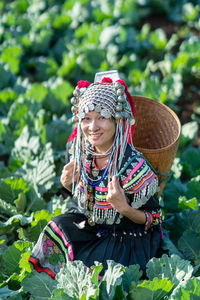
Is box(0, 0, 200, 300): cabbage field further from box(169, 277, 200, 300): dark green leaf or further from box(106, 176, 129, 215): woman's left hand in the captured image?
box(106, 176, 129, 215): woman's left hand

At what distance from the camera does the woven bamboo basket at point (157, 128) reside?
2575 mm

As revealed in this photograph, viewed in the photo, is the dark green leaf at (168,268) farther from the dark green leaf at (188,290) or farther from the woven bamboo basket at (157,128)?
the woven bamboo basket at (157,128)

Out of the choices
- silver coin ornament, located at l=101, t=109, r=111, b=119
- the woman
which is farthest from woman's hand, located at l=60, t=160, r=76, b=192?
silver coin ornament, located at l=101, t=109, r=111, b=119

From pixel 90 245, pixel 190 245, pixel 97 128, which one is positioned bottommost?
pixel 190 245

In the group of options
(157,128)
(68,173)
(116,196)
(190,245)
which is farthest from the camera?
(157,128)

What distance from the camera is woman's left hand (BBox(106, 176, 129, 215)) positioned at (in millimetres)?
2150

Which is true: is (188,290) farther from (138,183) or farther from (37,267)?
(37,267)

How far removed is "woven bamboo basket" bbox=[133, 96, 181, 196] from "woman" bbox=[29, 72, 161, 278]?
0.29 metres

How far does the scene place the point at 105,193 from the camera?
2307 millimetres

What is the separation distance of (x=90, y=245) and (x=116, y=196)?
1.15ft

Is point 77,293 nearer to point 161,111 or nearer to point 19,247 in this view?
point 19,247

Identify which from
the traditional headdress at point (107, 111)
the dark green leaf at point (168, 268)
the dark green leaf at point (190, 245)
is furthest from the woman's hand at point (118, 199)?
the dark green leaf at point (190, 245)

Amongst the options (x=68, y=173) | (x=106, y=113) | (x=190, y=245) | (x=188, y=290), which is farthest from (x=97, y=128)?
(x=190, y=245)

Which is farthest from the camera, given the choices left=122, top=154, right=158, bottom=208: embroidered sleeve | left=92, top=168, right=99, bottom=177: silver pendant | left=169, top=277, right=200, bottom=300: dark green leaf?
left=92, top=168, right=99, bottom=177: silver pendant
